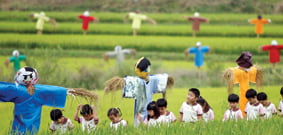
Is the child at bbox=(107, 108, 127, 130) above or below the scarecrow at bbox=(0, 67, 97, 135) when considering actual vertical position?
below

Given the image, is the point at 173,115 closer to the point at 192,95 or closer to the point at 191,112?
the point at 191,112

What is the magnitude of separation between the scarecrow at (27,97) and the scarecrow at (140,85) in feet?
1.37

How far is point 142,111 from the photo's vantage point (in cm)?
904

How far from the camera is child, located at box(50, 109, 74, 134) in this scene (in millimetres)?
8078

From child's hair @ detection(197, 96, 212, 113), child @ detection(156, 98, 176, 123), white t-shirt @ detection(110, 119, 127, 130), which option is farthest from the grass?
child @ detection(156, 98, 176, 123)

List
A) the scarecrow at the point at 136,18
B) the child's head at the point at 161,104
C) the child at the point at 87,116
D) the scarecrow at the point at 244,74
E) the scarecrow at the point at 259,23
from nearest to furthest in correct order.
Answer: the child at the point at 87,116
the child's head at the point at 161,104
the scarecrow at the point at 244,74
the scarecrow at the point at 259,23
the scarecrow at the point at 136,18

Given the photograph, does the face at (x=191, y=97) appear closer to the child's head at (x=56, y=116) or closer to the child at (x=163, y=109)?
the child at (x=163, y=109)

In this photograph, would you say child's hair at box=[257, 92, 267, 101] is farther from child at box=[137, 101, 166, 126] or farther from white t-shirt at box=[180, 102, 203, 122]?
child at box=[137, 101, 166, 126]

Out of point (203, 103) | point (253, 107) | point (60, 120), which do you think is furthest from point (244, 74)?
point (60, 120)

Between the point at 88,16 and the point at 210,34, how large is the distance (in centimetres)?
279

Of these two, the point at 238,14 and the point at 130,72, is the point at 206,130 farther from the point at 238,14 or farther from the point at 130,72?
the point at 238,14

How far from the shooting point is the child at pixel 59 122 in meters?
8.08

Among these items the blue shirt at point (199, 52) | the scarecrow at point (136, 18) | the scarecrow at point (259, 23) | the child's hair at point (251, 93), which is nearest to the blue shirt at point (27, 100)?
the child's hair at point (251, 93)

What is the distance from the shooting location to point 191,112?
343 inches
